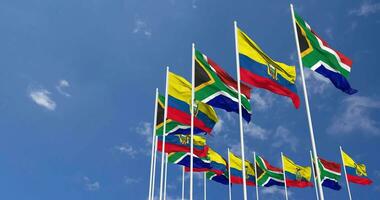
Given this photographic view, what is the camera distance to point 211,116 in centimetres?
2073

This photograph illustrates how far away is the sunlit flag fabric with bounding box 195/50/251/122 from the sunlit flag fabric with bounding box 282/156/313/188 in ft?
65.7

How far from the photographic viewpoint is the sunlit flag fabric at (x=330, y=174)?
118ft

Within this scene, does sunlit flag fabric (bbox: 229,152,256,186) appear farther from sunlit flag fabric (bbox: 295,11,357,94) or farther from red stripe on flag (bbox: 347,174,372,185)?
sunlit flag fabric (bbox: 295,11,357,94)

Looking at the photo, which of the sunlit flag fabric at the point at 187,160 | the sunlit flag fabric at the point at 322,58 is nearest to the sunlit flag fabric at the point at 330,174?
the sunlit flag fabric at the point at 187,160

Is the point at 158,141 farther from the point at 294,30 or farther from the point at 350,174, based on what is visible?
the point at 350,174

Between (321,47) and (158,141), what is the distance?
49.8 feet

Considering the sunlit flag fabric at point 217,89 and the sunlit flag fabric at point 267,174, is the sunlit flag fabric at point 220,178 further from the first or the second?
the sunlit flag fabric at point 217,89

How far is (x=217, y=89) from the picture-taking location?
18.3m

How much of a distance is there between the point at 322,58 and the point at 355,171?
25782 mm

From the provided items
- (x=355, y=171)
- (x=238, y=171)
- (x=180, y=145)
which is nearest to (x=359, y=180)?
(x=355, y=171)

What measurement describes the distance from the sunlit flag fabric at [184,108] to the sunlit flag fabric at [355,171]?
23098mm

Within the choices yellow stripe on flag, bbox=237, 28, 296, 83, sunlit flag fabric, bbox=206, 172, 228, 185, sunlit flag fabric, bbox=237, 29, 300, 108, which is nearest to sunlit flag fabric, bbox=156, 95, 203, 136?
sunlit flag fabric, bbox=237, 29, 300, 108

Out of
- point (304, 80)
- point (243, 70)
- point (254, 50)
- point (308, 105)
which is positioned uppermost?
point (254, 50)

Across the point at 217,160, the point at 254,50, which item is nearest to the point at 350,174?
the point at 217,160
